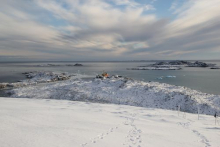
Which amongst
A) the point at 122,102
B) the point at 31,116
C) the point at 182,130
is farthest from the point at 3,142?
the point at 122,102

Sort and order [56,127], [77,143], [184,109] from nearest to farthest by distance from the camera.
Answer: [77,143] < [56,127] < [184,109]

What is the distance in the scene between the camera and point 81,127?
280 inches

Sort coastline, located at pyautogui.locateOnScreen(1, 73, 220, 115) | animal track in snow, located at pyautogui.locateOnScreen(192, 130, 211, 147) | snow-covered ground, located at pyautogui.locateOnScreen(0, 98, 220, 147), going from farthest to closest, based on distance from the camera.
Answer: coastline, located at pyautogui.locateOnScreen(1, 73, 220, 115) → animal track in snow, located at pyautogui.locateOnScreen(192, 130, 211, 147) → snow-covered ground, located at pyautogui.locateOnScreen(0, 98, 220, 147)

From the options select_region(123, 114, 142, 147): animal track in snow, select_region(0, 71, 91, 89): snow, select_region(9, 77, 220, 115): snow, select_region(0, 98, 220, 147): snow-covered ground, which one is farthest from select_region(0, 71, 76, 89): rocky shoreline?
select_region(123, 114, 142, 147): animal track in snow

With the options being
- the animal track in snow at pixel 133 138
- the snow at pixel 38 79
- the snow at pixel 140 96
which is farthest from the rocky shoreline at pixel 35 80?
the animal track in snow at pixel 133 138

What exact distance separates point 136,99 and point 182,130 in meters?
12.5

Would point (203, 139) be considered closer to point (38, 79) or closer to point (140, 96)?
point (140, 96)

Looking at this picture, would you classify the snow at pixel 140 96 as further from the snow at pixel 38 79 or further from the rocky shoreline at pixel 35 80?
the snow at pixel 38 79

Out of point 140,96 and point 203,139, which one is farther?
point 140,96

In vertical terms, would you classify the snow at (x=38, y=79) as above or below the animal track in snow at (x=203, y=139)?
below

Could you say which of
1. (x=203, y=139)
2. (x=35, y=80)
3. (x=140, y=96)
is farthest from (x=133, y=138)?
(x=35, y=80)

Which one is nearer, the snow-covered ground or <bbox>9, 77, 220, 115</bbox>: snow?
the snow-covered ground

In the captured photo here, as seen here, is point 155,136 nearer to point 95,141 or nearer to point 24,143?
point 95,141

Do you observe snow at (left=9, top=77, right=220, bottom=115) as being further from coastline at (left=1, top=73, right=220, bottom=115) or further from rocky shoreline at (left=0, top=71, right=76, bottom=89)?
rocky shoreline at (left=0, top=71, right=76, bottom=89)
